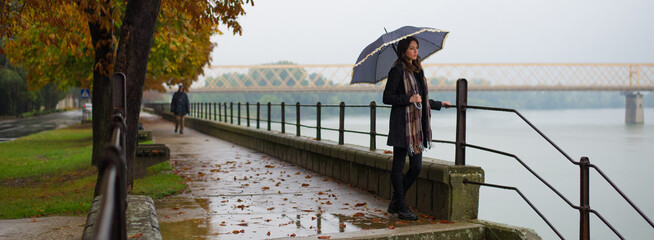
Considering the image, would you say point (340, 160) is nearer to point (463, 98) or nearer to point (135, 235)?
point (463, 98)

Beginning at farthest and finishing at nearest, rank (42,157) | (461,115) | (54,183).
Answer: (42,157) < (54,183) < (461,115)

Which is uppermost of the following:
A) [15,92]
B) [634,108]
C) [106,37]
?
[106,37]

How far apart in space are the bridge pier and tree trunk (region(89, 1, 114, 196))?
123877 mm

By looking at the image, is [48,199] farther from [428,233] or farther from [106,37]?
[428,233]

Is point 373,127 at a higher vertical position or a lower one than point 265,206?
higher

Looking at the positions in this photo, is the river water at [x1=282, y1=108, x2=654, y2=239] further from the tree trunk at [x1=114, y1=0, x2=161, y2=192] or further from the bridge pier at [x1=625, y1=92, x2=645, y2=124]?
the bridge pier at [x1=625, y1=92, x2=645, y2=124]

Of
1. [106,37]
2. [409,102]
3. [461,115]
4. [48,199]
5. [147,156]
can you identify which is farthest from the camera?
[106,37]

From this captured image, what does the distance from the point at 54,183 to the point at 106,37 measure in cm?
275

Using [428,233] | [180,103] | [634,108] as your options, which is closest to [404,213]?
[428,233]

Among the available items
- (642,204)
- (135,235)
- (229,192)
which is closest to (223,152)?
(229,192)

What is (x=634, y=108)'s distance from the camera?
122875 millimetres

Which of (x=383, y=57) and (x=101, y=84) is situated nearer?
(x=383, y=57)

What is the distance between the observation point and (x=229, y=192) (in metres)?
9.17

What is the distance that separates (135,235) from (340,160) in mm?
6313
